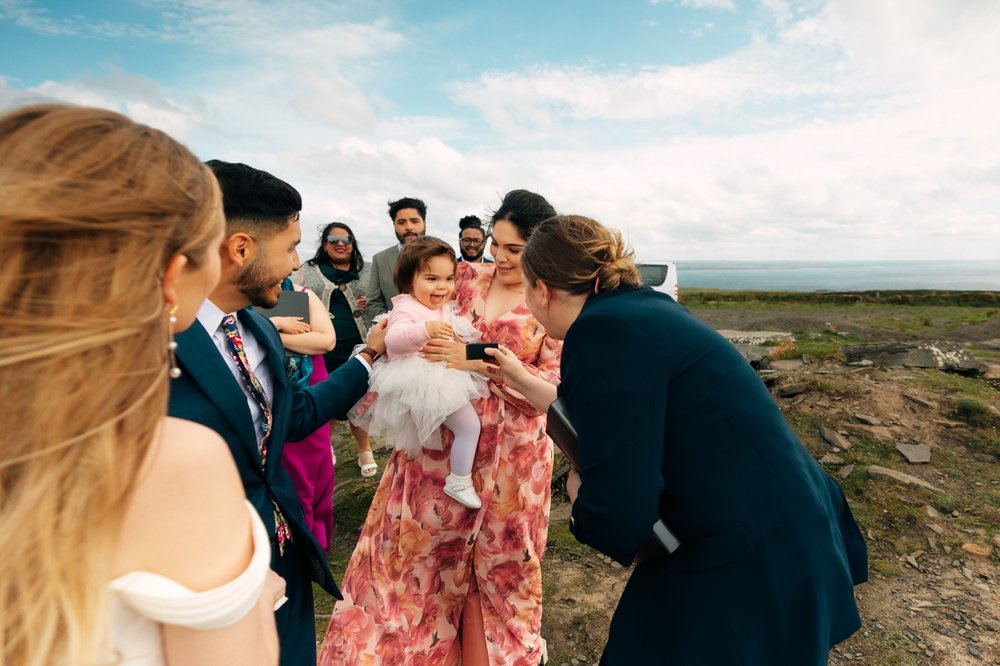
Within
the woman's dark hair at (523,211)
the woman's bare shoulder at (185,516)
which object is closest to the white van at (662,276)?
the woman's dark hair at (523,211)

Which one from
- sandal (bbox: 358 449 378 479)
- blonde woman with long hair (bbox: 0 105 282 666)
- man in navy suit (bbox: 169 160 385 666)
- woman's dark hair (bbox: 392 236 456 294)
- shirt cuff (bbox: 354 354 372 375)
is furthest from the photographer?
sandal (bbox: 358 449 378 479)

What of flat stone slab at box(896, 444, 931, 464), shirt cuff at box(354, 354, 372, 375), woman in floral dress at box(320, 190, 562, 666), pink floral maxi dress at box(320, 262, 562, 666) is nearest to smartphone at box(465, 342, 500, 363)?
woman in floral dress at box(320, 190, 562, 666)

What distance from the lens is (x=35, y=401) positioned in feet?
2.29

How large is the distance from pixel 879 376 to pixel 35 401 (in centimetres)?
781

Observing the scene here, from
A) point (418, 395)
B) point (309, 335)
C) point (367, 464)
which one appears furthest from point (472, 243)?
point (418, 395)

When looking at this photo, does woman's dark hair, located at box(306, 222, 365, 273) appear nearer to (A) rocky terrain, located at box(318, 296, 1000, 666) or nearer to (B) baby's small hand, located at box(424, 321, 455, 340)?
(A) rocky terrain, located at box(318, 296, 1000, 666)

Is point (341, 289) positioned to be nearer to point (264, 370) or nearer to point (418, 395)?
point (418, 395)

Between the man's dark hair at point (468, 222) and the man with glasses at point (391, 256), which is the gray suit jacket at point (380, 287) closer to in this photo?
the man with glasses at point (391, 256)

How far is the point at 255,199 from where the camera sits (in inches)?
72.3

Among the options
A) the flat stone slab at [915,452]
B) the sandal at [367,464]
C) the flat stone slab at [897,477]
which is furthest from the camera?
the sandal at [367,464]

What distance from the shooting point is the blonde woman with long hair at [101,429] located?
0.70 meters

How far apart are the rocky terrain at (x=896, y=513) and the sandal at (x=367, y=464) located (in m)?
0.12

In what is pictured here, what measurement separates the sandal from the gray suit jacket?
1.37 m

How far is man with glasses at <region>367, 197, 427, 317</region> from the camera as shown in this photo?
5.35 m
